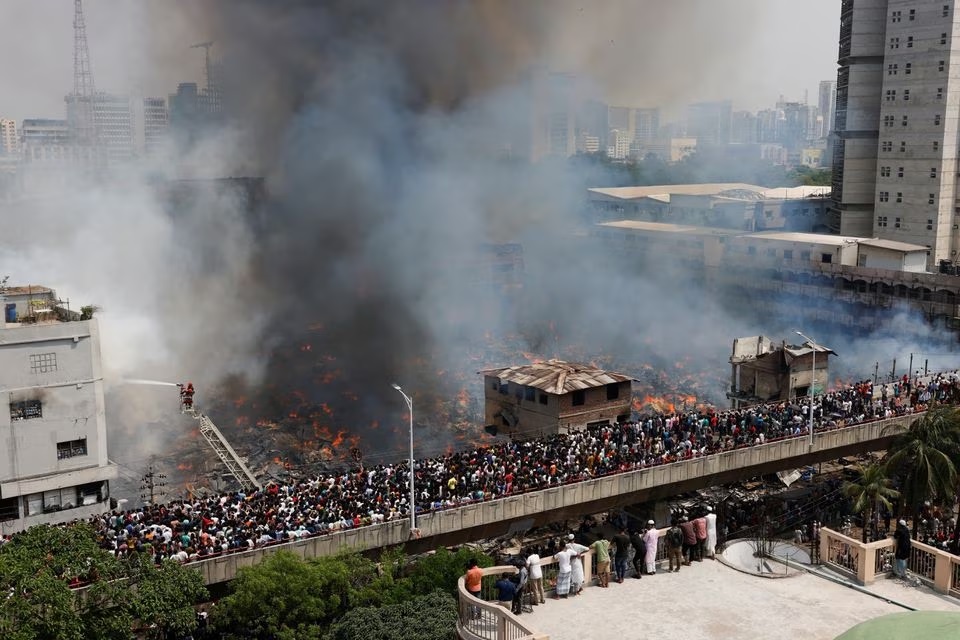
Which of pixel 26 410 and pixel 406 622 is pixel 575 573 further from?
pixel 26 410

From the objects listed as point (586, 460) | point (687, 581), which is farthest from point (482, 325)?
point (687, 581)

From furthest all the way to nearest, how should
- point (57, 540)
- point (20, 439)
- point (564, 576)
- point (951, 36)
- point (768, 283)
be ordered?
point (768, 283) → point (951, 36) → point (20, 439) → point (57, 540) → point (564, 576)

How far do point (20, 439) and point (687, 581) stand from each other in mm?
19897

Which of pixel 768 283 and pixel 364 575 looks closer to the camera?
pixel 364 575

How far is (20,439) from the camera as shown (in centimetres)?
2627

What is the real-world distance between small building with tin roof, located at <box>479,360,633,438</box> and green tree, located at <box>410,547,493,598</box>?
11.7m

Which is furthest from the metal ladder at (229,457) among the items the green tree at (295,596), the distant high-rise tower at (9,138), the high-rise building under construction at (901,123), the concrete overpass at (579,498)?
the distant high-rise tower at (9,138)

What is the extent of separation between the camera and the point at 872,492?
83.6 feet

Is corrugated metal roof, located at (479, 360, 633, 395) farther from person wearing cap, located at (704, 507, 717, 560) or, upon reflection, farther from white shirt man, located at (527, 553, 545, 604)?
white shirt man, located at (527, 553, 545, 604)

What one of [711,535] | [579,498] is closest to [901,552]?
[711,535]

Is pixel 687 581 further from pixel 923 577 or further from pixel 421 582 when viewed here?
pixel 421 582

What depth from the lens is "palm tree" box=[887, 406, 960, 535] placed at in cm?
2308

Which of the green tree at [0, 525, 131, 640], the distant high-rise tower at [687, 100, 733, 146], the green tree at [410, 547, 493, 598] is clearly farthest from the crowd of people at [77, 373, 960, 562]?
the distant high-rise tower at [687, 100, 733, 146]

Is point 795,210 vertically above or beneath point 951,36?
beneath
